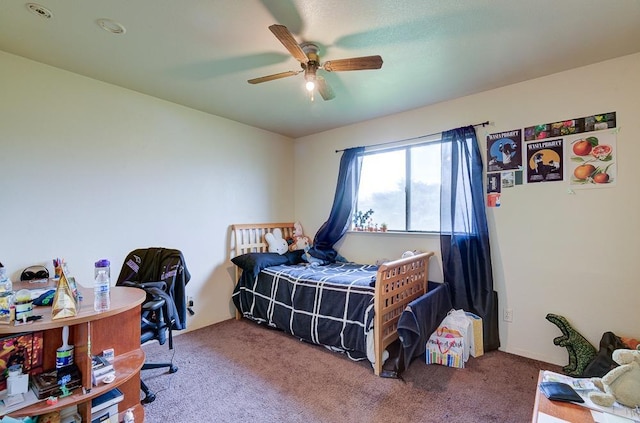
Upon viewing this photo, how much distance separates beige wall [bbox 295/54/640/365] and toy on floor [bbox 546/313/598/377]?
12 centimetres

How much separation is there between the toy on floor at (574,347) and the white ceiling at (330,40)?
6.34ft

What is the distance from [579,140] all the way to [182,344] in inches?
157

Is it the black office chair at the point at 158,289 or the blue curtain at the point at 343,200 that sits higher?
the blue curtain at the point at 343,200

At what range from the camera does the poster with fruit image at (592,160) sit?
225 centimetres

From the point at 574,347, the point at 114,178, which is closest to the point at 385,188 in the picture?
the point at 574,347

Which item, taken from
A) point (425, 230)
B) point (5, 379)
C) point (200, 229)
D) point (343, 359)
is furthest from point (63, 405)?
point (425, 230)

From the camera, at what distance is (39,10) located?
5.59 ft

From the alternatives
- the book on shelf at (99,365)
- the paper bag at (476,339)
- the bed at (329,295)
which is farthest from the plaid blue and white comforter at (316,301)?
the book on shelf at (99,365)

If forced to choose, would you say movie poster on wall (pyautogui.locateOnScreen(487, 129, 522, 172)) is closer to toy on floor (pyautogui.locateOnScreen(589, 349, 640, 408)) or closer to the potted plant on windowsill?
the potted plant on windowsill

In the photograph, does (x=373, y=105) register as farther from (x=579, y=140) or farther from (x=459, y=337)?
(x=459, y=337)

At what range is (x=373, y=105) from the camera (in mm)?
3119

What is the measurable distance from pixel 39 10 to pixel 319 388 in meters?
3.00

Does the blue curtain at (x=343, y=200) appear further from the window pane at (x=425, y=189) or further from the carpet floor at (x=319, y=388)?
the carpet floor at (x=319, y=388)

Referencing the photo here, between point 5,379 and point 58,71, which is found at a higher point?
point 58,71
